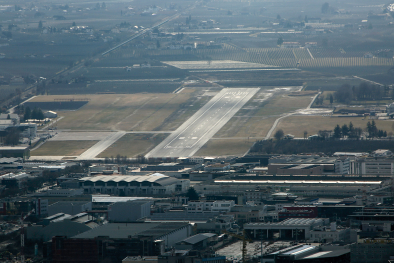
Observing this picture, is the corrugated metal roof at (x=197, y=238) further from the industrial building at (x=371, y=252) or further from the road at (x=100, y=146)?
the road at (x=100, y=146)

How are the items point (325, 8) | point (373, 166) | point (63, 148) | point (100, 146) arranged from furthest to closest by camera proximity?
point (325, 8) → point (100, 146) → point (63, 148) → point (373, 166)

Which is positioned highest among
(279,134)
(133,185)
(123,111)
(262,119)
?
(123,111)

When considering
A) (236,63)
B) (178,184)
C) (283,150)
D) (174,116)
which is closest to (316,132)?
(283,150)

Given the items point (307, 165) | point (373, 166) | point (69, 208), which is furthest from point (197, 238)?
point (373, 166)

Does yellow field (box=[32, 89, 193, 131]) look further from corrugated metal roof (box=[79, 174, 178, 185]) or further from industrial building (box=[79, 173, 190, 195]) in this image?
industrial building (box=[79, 173, 190, 195])

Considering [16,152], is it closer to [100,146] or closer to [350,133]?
[100,146]

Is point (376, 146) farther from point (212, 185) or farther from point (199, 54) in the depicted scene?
point (199, 54)


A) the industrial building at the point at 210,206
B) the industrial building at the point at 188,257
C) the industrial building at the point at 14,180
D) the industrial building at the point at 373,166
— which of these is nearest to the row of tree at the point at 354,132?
the industrial building at the point at 373,166
